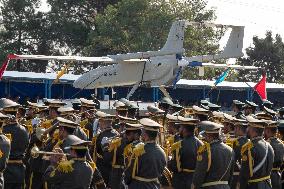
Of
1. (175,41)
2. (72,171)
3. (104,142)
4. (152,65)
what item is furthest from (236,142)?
(152,65)

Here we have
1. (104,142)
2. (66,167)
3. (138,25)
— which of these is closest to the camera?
(66,167)

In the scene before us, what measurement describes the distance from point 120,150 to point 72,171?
116 inches

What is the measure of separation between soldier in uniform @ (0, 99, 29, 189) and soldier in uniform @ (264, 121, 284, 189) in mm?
3666

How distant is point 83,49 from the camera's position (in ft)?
193

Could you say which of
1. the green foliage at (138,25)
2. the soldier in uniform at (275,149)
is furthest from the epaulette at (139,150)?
the green foliage at (138,25)

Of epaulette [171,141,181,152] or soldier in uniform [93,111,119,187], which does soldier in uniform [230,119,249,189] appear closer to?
epaulette [171,141,181,152]

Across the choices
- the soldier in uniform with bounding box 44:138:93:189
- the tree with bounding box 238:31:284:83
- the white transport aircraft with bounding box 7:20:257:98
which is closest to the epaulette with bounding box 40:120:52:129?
the soldier in uniform with bounding box 44:138:93:189

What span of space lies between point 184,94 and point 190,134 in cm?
3479

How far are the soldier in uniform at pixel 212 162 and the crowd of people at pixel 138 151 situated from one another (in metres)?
0.01

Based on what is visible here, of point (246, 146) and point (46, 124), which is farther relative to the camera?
point (46, 124)

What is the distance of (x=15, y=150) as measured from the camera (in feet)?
37.6

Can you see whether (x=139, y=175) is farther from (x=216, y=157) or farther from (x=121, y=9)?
(x=121, y=9)

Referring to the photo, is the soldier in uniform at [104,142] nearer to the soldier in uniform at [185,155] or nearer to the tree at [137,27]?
the soldier in uniform at [185,155]

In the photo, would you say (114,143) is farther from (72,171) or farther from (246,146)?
(72,171)
